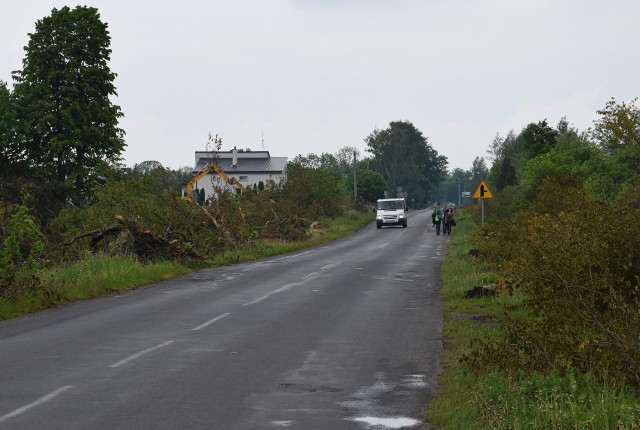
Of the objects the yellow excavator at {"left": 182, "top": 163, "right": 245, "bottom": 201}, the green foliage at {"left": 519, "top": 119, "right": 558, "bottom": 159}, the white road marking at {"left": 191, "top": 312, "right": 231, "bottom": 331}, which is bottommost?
the white road marking at {"left": 191, "top": 312, "right": 231, "bottom": 331}

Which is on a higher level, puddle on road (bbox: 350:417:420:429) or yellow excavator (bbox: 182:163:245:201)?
yellow excavator (bbox: 182:163:245:201)

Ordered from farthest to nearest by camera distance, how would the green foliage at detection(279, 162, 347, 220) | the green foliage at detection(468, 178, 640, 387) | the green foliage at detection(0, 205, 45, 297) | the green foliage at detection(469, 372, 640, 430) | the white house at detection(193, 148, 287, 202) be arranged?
the white house at detection(193, 148, 287, 202)
the green foliage at detection(279, 162, 347, 220)
the green foliage at detection(0, 205, 45, 297)
the green foliage at detection(468, 178, 640, 387)
the green foliage at detection(469, 372, 640, 430)

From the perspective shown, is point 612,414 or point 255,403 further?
point 255,403

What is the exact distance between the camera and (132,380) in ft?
30.6

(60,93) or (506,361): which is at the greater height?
(60,93)

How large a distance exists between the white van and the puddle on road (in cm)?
5922

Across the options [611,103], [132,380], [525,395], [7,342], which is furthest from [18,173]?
[525,395]

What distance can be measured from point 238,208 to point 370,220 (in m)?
46.9

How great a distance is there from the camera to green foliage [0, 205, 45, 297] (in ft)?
55.2

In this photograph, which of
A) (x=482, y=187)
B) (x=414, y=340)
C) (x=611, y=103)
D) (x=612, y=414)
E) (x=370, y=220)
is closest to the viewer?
(x=612, y=414)

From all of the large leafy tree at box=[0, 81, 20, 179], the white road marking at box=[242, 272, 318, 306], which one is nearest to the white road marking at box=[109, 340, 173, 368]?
the white road marking at box=[242, 272, 318, 306]

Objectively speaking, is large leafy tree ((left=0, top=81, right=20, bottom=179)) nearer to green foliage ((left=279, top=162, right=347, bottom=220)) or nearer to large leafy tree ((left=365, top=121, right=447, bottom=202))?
green foliage ((left=279, top=162, right=347, bottom=220))

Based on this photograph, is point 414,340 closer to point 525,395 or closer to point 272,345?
point 272,345

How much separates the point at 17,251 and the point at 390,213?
50.8m
